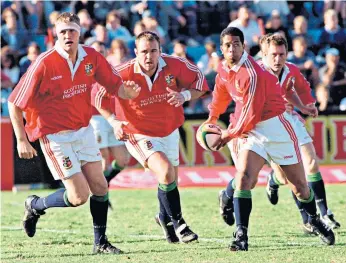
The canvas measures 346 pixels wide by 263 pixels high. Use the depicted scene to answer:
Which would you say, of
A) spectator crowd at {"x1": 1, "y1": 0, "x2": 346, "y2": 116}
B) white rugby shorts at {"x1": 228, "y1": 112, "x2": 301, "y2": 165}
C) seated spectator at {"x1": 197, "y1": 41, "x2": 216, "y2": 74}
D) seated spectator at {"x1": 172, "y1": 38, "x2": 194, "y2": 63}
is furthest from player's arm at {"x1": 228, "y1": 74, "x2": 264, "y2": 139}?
seated spectator at {"x1": 197, "y1": 41, "x2": 216, "y2": 74}

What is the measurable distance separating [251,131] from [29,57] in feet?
28.3

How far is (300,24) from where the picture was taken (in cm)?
1798

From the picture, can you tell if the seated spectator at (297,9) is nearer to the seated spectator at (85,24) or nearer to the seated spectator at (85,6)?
the seated spectator at (85,6)

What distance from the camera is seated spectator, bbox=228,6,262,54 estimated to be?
17.7 meters

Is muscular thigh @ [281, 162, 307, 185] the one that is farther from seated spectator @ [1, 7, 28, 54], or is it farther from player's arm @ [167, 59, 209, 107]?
seated spectator @ [1, 7, 28, 54]

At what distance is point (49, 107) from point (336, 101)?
9131 mm

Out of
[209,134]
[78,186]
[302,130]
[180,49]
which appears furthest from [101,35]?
[78,186]

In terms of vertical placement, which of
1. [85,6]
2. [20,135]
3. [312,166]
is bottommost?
[312,166]

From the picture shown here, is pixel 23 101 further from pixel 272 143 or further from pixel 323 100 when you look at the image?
pixel 323 100

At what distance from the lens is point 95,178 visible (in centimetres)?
877

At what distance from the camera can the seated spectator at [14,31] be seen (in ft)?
57.5

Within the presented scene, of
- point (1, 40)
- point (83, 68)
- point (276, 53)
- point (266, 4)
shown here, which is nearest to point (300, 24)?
point (266, 4)

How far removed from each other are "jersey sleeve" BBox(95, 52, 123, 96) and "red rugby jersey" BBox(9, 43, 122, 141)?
19 mm

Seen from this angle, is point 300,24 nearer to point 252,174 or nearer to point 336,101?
point 336,101
